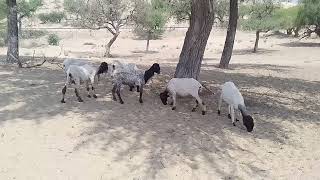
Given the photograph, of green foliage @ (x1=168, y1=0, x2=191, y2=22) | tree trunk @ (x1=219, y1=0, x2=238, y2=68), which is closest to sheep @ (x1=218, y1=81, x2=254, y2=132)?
tree trunk @ (x1=219, y1=0, x2=238, y2=68)

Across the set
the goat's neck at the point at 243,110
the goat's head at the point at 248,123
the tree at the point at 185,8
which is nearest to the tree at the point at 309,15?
the tree at the point at 185,8

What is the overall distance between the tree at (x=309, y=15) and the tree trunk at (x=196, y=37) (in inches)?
968

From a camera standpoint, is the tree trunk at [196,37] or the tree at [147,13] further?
the tree at [147,13]

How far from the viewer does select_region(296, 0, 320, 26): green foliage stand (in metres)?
34.6

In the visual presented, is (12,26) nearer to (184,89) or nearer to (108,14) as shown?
(184,89)

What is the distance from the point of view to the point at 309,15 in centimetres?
3606

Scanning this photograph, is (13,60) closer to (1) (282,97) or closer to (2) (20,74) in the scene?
(2) (20,74)

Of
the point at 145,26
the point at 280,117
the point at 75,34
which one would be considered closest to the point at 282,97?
the point at 280,117

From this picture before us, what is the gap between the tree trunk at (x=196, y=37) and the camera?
10914 mm

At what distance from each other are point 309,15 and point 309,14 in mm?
114

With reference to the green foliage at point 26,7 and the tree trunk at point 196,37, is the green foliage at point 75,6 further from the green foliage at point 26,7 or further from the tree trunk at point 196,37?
the tree trunk at point 196,37

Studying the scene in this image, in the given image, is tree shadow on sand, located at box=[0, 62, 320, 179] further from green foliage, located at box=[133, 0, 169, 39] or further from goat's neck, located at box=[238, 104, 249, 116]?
green foliage, located at box=[133, 0, 169, 39]

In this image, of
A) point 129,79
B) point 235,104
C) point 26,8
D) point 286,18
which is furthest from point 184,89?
point 286,18

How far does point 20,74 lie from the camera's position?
42.0 ft
